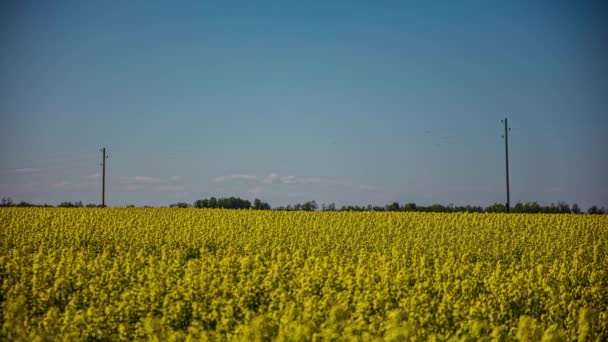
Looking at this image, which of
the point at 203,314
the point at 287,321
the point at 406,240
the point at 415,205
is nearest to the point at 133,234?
the point at 406,240

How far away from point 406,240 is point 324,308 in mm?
16749

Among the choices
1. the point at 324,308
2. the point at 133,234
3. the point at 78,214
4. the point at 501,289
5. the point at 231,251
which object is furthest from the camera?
the point at 78,214

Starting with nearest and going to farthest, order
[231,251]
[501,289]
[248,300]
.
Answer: [248,300], [501,289], [231,251]

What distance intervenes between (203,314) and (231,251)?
30.7 ft

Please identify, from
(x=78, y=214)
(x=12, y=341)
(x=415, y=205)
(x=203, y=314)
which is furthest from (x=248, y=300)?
(x=415, y=205)

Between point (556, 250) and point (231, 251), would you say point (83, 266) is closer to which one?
point (231, 251)

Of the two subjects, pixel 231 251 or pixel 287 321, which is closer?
pixel 287 321

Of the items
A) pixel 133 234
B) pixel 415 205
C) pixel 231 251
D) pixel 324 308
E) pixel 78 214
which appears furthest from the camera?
pixel 415 205

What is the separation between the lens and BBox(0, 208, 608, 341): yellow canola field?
35.1 ft

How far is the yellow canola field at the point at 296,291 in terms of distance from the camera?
10711mm

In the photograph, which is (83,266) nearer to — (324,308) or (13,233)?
(324,308)

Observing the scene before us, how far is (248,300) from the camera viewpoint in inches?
544

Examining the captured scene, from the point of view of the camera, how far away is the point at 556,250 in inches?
1059

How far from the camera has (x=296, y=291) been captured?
14.0 m
